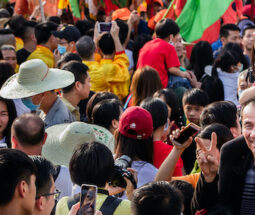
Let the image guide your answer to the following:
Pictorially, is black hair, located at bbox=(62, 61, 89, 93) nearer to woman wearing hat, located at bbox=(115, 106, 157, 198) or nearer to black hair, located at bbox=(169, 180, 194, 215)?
woman wearing hat, located at bbox=(115, 106, 157, 198)

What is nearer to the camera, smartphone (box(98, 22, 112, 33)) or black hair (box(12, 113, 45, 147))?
black hair (box(12, 113, 45, 147))

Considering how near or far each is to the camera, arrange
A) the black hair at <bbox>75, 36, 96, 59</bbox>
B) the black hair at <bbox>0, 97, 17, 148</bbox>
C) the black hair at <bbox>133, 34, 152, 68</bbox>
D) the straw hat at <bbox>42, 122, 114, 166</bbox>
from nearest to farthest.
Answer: the straw hat at <bbox>42, 122, 114, 166</bbox>
the black hair at <bbox>0, 97, 17, 148</bbox>
the black hair at <bbox>75, 36, 96, 59</bbox>
the black hair at <bbox>133, 34, 152, 68</bbox>

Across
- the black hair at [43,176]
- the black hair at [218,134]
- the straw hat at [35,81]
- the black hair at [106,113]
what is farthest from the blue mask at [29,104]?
the black hair at [43,176]

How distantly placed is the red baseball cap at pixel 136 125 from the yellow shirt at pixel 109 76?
7.92 ft

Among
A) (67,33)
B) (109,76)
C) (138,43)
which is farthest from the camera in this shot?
(138,43)

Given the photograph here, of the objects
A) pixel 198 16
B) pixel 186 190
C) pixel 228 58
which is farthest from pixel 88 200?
pixel 198 16

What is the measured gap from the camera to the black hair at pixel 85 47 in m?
6.51

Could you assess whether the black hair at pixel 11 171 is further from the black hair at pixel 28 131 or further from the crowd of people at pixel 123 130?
the black hair at pixel 28 131

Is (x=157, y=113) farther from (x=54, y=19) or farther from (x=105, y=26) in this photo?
(x=54, y=19)

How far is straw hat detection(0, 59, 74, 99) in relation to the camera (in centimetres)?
471

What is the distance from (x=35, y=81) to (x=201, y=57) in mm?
2870

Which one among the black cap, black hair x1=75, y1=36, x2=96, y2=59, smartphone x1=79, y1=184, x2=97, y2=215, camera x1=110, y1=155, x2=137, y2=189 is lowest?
the black cap

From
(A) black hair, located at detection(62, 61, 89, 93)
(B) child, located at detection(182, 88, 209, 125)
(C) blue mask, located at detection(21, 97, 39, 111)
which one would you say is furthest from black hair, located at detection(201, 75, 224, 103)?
(C) blue mask, located at detection(21, 97, 39, 111)

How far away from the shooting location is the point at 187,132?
3.57 m
